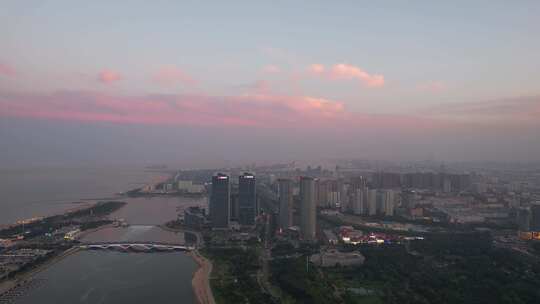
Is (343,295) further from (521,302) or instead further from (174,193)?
(174,193)

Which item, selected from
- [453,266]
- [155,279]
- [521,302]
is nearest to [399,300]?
[521,302]

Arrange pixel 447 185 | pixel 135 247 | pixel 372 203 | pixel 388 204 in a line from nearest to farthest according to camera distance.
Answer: pixel 135 247, pixel 388 204, pixel 372 203, pixel 447 185

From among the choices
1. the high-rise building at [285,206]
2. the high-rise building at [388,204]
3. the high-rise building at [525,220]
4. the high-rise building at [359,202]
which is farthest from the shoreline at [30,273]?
the high-rise building at [525,220]

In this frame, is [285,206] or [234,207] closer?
[285,206]

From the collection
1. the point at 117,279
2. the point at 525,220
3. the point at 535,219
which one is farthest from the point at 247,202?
the point at 535,219

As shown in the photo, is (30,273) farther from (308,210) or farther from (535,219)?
(535,219)

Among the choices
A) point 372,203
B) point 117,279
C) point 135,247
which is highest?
point 372,203

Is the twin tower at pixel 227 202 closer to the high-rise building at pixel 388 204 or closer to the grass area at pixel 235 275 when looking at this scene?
the grass area at pixel 235 275
